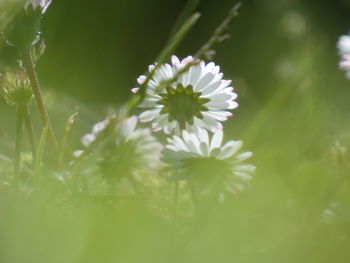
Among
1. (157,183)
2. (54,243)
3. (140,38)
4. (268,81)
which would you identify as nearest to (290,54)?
(268,81)

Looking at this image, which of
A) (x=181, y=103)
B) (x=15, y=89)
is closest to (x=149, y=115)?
(x=181, y=103)

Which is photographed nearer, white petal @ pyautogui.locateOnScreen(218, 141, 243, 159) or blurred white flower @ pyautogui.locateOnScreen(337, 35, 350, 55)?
white petal @ pyautogui.locateOnScreen(218, 141, 243, 159)

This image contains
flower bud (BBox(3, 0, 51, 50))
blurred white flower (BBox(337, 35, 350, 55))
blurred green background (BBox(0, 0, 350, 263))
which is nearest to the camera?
blurred green background (BBox(0, 0, 350, 263))

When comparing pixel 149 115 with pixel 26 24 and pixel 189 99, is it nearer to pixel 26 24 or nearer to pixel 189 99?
pixel 189 99

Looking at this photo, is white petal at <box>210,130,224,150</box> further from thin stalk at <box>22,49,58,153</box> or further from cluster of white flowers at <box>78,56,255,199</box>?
thin stalk at <box>22,49,58,153</box>

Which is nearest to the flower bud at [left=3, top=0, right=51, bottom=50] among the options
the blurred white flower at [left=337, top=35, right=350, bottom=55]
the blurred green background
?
the blurred green background

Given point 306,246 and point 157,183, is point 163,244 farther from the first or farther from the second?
point 157,183
